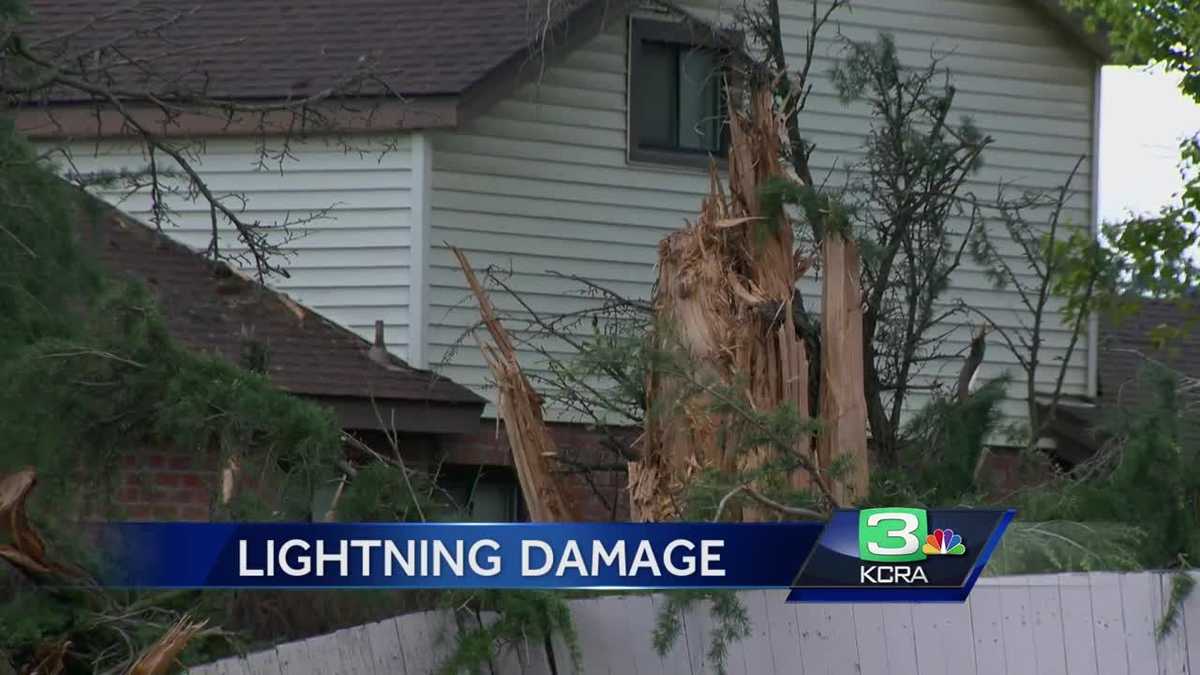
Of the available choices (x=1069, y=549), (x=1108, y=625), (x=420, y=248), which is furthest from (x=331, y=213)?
(x=1108, y=625)

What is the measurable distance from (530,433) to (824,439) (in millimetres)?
1735

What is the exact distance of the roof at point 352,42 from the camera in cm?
1384

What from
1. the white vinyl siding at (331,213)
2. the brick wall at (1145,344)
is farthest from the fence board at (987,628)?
the brick wall at (1145,344)

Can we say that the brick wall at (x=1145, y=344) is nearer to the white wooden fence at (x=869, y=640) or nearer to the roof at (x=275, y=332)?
the roof at (x=275, y=332)

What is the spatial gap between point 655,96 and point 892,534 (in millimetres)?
8243

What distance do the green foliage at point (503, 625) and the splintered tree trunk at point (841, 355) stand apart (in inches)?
71.7

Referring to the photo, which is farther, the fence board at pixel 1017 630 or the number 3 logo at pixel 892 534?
the number 3 logo at pixel 892 534

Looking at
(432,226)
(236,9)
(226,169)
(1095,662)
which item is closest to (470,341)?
(432,226)

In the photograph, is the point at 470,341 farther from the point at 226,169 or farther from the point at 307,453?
the point at 307,453

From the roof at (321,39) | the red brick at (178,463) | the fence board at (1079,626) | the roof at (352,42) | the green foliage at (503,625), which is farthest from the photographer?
the roof at (321,39)

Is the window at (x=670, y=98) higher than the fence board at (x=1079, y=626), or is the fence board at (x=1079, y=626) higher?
the window at (x=670, y=98)

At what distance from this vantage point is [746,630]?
306 inches

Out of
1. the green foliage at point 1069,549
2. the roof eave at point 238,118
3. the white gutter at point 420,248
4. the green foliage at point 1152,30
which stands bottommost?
the green foliage at point 1069,549

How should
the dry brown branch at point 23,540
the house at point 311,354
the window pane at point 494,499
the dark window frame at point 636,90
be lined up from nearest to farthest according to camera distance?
the dry brown branch at point 23,540 < the house at point 311,354 < the window pane at point 494,499 < the dark window frame at point 636,90
